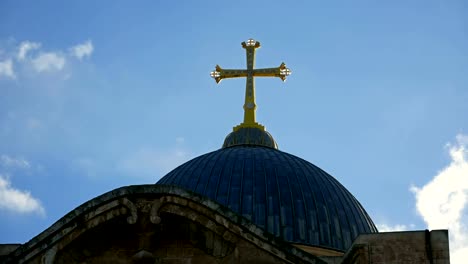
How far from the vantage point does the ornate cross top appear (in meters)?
39.4

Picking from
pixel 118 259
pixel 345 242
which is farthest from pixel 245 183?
pixel 118 259

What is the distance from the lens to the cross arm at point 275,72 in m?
39.4

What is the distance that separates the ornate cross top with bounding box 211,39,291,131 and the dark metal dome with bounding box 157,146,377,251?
5.55 m

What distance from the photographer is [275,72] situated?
Answer: 39531mm

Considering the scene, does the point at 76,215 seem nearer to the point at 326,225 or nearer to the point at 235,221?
the point at 235,221

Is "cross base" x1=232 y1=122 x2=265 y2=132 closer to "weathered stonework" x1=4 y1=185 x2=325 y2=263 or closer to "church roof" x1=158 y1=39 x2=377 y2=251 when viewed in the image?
"church roof" x1=158 y1=39 x2=377 y2=251

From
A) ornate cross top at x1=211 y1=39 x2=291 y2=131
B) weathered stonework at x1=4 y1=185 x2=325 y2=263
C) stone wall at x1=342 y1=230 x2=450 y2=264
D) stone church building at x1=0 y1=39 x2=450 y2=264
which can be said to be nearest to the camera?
stone wall at x1=342 y1=230 x2=450 y2=264

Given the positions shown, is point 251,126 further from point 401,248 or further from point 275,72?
point 401,248

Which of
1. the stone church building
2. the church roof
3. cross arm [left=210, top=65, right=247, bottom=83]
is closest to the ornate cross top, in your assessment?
cross arm [left=210, top=65, right=247, bottom=83]

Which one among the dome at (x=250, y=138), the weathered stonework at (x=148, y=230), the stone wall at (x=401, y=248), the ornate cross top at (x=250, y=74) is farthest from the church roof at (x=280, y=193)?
the stone wall at (x=401, y=248)

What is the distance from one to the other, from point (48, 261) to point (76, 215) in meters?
0.97

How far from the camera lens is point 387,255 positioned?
18172mm

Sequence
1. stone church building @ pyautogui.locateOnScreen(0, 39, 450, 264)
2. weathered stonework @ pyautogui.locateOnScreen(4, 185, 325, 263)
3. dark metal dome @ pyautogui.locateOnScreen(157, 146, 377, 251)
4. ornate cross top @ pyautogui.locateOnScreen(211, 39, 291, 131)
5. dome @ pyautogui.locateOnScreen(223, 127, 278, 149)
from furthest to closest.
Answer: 1. ornate cross top @ pyautogui.locateOnScreen(211, 39, 291, 131)
2. dome @ pyautogui.locateOnScreen(223, 127, 278, 149)
3. dark metal dome @ pyautogui.locateOnScreen(157, 146, 377, 251)
4. weathered stonework @ pyautogui.locateOnScreen(4, 185, 325, 263)
5. stone church building @ pyautogui.locateOnScreen(0, 39, 450, 264)

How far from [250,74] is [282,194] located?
10244 millimetres
